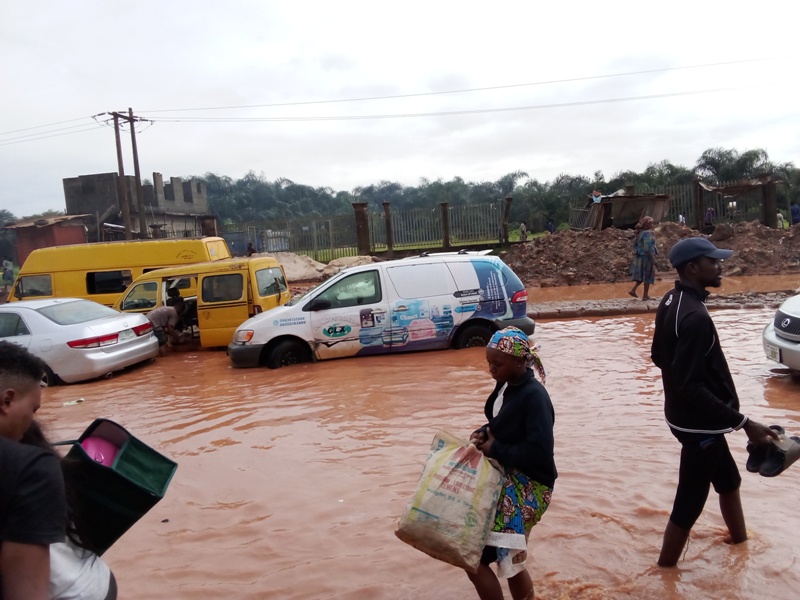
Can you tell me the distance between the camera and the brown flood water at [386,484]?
4098mm

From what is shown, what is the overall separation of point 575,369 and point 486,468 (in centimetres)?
661

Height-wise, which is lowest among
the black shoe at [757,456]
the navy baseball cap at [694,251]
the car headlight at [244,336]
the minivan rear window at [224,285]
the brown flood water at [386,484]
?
the brown flood water at [386,484]

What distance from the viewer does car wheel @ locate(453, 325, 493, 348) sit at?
1105 cm

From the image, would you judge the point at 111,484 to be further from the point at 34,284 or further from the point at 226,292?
the point at 34,284

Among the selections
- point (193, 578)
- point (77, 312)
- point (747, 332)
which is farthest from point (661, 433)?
point (77, 312)

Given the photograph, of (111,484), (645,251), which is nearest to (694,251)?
(111,484)

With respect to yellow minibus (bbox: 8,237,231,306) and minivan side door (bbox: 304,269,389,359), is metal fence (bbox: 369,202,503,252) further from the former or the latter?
minivan side door (bbox: 304,269,389,359)

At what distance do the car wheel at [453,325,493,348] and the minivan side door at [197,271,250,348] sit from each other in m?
3.94

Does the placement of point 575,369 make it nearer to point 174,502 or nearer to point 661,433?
point 661,433

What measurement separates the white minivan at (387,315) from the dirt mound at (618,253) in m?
10.4

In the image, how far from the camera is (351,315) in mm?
10883

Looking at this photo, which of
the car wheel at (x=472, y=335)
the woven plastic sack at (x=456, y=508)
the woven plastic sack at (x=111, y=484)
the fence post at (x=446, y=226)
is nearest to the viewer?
the woven plastic sack at (x=111, y=484)

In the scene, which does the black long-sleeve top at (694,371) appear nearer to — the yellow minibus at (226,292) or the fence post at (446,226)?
the yellow minibus at (226,292)

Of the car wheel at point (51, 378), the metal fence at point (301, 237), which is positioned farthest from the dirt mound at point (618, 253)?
the car wheel at point (51, 378)
